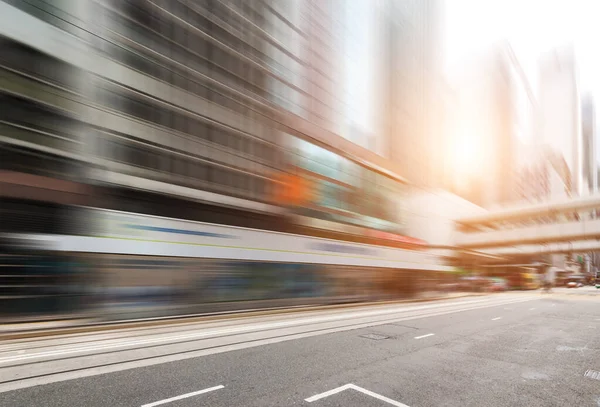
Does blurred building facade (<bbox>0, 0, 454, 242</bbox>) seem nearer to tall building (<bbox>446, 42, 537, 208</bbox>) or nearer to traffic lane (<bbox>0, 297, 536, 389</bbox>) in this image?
traffic lane (<bbox>0, 297, 536, 389</bbox>)

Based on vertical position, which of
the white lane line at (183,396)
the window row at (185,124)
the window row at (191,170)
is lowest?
the white lane line at (183,396)

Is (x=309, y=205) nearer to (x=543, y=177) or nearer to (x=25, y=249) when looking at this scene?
(x=25, y=249)

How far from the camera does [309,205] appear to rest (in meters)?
21.7

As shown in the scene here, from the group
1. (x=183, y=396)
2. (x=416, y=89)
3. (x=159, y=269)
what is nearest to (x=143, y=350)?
(x=183, y=396)

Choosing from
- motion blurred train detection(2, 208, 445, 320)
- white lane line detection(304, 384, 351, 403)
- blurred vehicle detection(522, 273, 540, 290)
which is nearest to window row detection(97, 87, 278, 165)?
motion blurred train detection(2, 208, 445, 320)

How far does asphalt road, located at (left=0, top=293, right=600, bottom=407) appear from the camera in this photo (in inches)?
209

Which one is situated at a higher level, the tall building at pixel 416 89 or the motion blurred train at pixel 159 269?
the tall building at pixel 416 89

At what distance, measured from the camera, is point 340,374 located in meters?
6.55

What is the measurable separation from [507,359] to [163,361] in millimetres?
7157

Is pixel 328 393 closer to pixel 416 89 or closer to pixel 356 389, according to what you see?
pixel 356 389

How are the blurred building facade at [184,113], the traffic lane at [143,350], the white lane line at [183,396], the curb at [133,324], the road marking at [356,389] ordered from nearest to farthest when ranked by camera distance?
the white lane line at [183,396]
the road marking at [356,389]
the traffic lane at [143,350]
the curb at [133,324]
the blurred building facade at [184,113]

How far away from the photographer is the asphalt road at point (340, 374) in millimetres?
5316

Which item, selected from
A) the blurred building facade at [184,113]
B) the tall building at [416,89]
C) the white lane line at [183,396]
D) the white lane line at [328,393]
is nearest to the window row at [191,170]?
the blurred building facade at [184,113]

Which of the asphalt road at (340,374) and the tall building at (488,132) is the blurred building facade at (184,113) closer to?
the asphalt road at (340,374)
